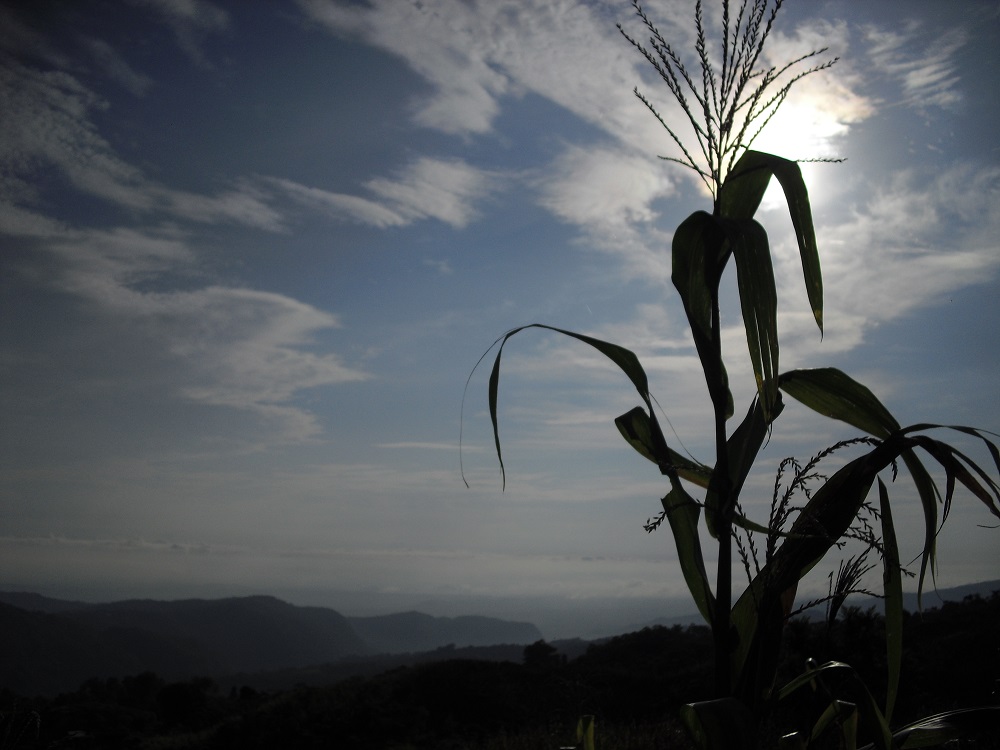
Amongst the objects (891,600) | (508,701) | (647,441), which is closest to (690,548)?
(647,441)

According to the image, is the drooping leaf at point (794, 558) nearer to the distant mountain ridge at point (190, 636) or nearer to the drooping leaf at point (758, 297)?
the drooping leaf at point (758, 297)

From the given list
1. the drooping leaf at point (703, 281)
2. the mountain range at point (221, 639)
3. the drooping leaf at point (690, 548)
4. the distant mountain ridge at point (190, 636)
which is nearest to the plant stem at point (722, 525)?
the drooping leaf at point (703, 281)

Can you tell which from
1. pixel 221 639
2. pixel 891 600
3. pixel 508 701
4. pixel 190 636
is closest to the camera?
pixel 891 600

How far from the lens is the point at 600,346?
1.76 m

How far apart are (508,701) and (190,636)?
7599 centimetres

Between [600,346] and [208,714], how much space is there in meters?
15.5

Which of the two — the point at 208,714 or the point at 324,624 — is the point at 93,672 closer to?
the point at 208,714

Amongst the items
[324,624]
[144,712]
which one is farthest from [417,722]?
[324,624]

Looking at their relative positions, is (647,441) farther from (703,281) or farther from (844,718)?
(844,718)

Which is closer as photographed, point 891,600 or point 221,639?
point 891,600

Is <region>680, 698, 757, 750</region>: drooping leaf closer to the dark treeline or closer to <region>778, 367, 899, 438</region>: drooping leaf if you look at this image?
<region>778, 367, 899, 438</region>: drooping leaf

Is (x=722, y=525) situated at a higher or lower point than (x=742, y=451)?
lower

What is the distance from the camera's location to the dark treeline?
793 centimetres

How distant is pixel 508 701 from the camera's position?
40.7ft
